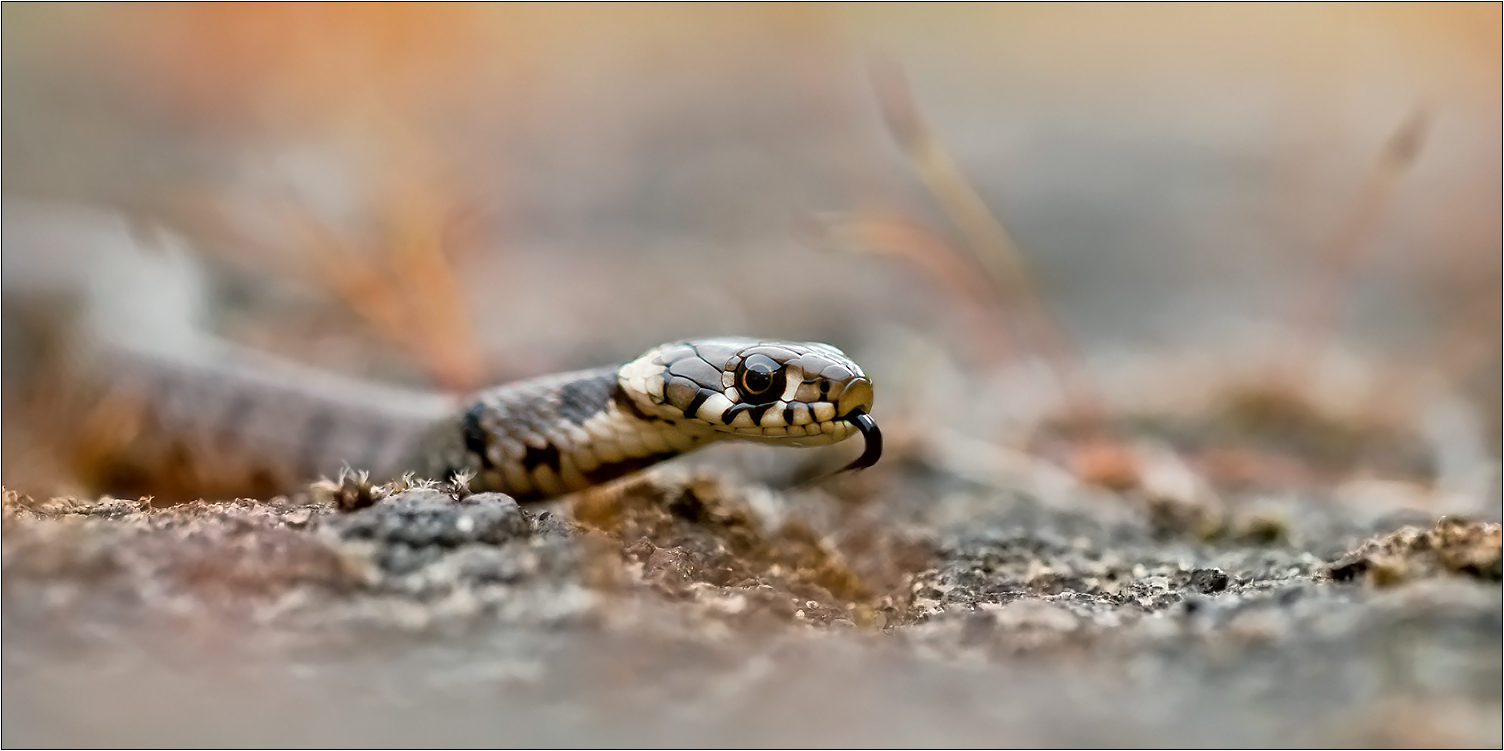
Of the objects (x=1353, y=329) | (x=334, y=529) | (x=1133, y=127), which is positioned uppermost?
(x=1133, y=127)

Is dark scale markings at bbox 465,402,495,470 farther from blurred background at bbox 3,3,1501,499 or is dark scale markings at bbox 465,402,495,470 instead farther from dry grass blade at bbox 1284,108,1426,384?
dry grass blade at bbox 1284,108,1426,384

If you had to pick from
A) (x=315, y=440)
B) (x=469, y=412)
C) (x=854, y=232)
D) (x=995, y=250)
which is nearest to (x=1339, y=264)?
(x=995, y=250)

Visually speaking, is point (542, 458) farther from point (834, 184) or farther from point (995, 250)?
point (834, 184)

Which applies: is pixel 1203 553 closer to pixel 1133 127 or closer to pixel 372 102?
pixel 372 102

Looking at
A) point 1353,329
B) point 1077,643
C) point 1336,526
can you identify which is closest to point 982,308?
point 1336,526

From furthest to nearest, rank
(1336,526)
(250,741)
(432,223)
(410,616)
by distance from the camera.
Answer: (432,223), (1336,526), (410,616), (250,741)

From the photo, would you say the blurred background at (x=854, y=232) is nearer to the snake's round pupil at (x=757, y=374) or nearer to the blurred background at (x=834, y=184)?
the blurred background at (x=834, y=184)

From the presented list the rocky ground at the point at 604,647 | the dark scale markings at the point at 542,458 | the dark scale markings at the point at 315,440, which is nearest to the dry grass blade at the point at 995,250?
the dark scale markings at the point at 542,458
